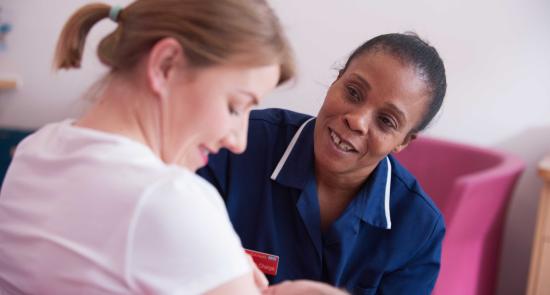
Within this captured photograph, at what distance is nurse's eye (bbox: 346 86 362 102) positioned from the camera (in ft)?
2.99

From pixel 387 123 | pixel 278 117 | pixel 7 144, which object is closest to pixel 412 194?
pixel 387 123

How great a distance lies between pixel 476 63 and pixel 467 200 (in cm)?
34

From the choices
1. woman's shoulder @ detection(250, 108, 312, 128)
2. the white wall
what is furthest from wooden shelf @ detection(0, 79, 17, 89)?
woman's shoulder @ detection(250, 108, 312, 128)

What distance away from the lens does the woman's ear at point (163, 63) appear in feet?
1.80

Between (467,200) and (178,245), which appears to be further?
(467,200)

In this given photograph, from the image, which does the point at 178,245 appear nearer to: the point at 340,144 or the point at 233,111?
the point at 233,111

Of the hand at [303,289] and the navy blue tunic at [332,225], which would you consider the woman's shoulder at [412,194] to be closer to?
the navy blue tunic at [332,225]

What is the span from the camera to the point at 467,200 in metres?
1.26

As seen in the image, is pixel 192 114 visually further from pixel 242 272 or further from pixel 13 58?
pixel 13 58

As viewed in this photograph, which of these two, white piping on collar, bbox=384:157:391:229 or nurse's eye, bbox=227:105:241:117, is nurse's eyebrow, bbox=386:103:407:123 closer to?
white piping on collar, bbox=384:157:391:229

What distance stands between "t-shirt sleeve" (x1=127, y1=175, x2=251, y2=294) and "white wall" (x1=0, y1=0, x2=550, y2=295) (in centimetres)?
38

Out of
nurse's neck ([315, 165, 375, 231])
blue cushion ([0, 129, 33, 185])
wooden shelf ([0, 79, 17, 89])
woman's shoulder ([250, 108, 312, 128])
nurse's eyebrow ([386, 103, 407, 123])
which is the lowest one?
blue cushion ([0, 129, 33, 185])

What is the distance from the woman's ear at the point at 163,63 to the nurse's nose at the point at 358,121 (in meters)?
0.41

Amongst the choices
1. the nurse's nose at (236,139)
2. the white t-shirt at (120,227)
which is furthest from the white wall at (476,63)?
the white t-shirt at (120,227)
